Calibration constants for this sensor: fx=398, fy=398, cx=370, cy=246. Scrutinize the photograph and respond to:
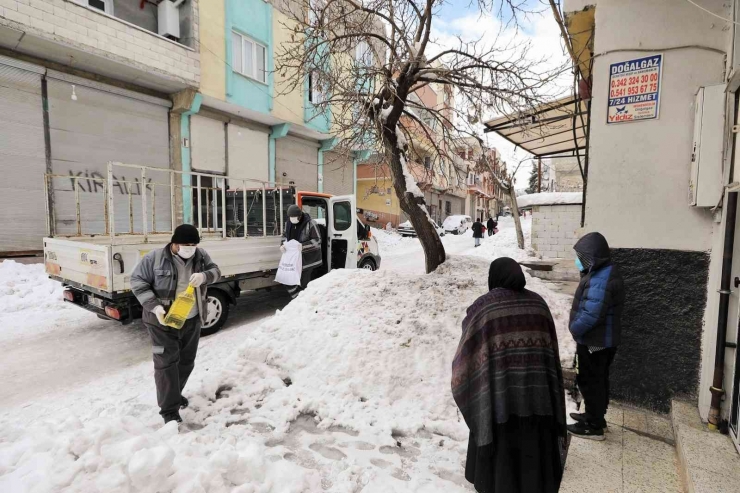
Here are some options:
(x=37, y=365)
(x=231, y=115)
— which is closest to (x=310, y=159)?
(x=231, y=115)

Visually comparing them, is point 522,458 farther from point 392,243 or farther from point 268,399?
point 392,243

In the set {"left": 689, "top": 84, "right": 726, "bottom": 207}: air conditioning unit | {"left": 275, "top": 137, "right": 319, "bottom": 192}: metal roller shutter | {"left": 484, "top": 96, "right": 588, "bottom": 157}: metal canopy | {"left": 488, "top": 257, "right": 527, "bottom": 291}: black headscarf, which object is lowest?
{"left": 488, "top": 257, "right": 527, "bottom": 291}: black headscarf

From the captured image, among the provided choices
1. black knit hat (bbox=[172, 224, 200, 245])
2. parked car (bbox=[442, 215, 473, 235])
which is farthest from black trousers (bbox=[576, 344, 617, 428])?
parked car (bbox=[442, 215, 473, 235])

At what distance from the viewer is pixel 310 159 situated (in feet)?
57.8

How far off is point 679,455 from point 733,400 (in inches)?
20.2

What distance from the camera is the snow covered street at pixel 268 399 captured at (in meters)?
2.36

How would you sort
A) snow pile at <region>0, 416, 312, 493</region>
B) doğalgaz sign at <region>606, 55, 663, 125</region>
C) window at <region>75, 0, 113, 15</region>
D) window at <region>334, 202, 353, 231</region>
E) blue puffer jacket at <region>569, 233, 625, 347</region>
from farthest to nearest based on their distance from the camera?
window at <region>75, 0, 113, 15</region>, window at <region>334, 202, 353, 231</region>, doğalgaz sign at <region>606, 55, 663, 125</region>, blue puffer jacket at <region>569, 233, 625, 347</region>, snow pile at <region>0, 416, 312, 493</region>

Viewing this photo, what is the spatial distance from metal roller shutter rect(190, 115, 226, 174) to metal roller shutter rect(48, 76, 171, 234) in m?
0.91

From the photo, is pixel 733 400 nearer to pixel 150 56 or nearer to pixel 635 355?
pixel 635 355

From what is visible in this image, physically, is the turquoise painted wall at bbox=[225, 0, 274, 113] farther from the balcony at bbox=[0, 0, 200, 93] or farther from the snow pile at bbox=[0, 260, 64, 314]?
the snow pile at bbox=[0, 260, 64, 314]

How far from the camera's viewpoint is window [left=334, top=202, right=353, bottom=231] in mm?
8055

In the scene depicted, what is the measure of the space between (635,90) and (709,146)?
29.0 inches

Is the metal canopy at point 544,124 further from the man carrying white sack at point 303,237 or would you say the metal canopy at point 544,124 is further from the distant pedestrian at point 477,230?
the distant pedestrian at point 477,230

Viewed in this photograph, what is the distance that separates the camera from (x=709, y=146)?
2893 millimetres
